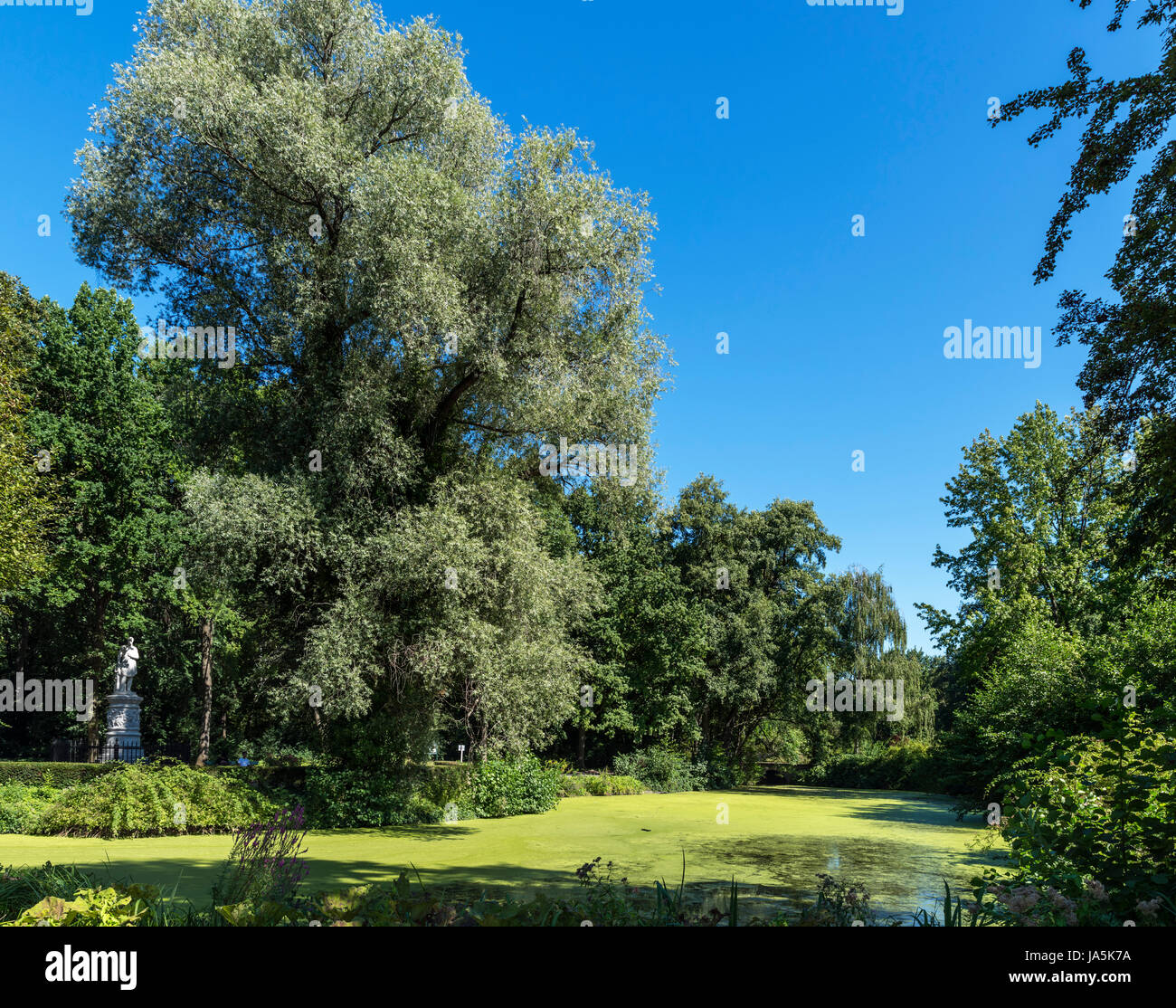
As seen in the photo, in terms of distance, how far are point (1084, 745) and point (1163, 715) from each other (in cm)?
355

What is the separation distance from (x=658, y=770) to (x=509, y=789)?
11.8 metres

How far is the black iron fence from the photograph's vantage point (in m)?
16.7

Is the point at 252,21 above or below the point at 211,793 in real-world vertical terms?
above

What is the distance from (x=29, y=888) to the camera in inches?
186

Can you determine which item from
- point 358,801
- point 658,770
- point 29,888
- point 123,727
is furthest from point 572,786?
point 29,888

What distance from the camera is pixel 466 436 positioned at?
15.7 meters

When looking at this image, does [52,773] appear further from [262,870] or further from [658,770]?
[658,770]

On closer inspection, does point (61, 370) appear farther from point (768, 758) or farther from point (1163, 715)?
point (768, 758)

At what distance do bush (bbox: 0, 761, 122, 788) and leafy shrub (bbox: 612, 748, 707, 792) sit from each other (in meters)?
16.7

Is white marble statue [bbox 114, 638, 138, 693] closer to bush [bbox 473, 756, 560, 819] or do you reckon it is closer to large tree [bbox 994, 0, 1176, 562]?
bush [bbox 473, 756, 560, 819]
